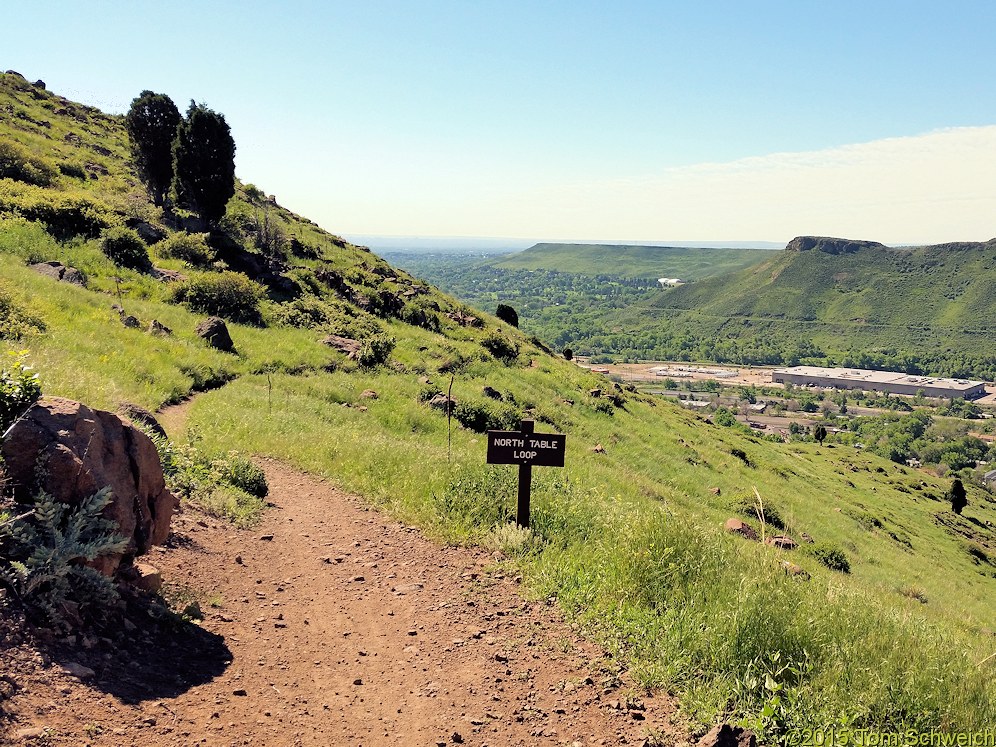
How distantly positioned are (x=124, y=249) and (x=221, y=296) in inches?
186

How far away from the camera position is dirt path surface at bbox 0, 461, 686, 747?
405cm

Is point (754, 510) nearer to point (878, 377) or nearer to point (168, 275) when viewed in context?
point (168, 275)

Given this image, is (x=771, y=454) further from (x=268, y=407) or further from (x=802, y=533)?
(x=268, y=407)

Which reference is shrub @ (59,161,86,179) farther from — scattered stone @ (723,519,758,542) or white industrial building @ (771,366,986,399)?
white industrial building @ (771,366,986,399)

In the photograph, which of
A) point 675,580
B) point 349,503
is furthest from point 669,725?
point 349,503

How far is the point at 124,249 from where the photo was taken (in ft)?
80.8

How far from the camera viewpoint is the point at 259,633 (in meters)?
5.71

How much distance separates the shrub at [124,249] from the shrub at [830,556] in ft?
91.8

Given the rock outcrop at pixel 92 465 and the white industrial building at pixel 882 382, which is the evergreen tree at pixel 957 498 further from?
the white industrial building at pixel 882 382

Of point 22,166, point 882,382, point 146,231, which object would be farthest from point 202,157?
point 882,382

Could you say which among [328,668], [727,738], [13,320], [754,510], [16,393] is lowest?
[754,510]

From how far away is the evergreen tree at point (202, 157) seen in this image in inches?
1223

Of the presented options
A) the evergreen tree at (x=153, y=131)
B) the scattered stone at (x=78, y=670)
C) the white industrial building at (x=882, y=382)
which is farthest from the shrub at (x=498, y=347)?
the white industrial building at (x=882, y=382)

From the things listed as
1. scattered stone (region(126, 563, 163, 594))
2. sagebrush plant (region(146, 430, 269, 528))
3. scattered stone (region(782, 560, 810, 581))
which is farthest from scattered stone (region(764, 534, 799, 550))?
scattered stone (region(126, 563, 163, 594))
